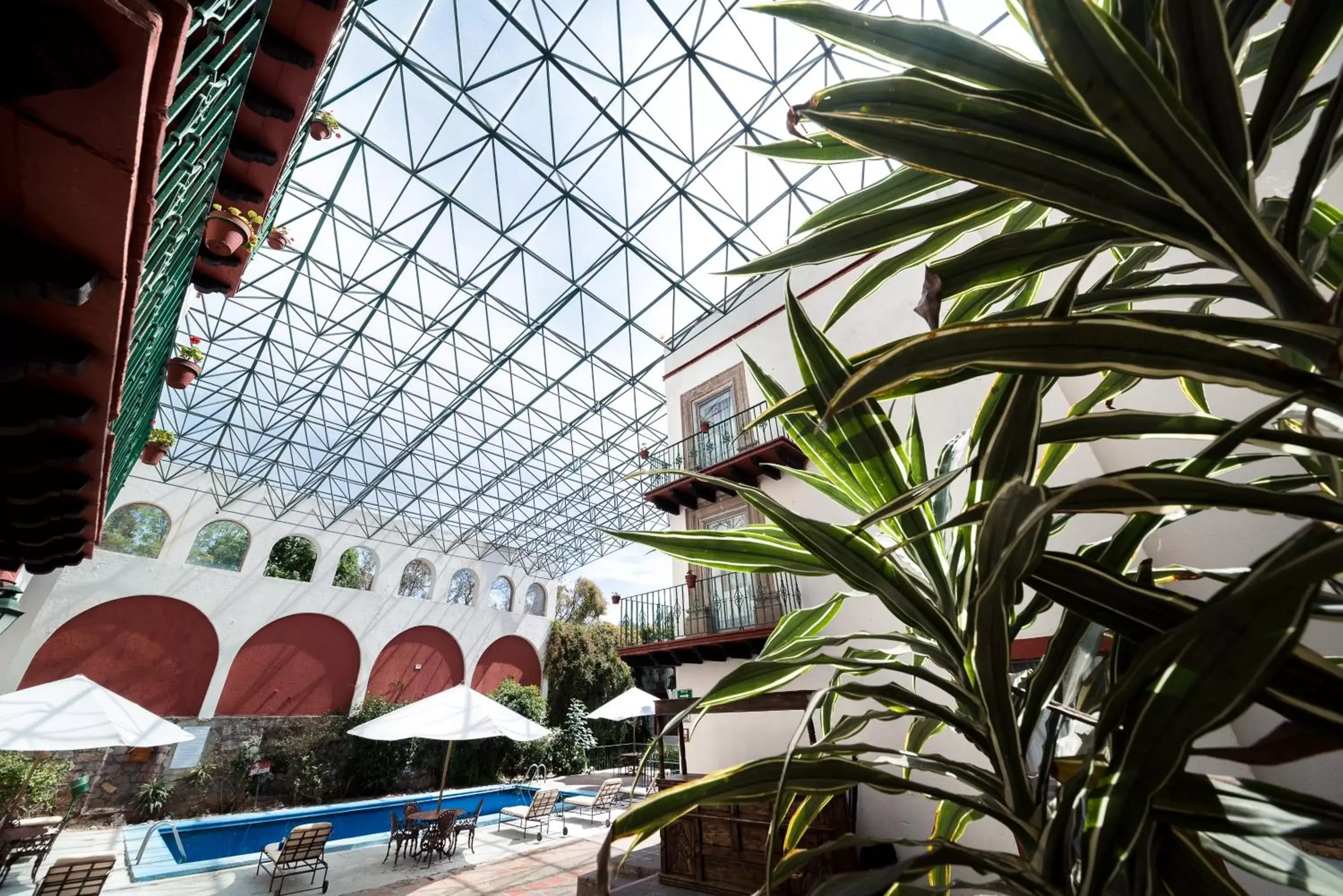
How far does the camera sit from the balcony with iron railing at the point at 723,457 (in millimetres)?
6469

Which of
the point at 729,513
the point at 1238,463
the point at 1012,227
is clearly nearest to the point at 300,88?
the point at 1012,227

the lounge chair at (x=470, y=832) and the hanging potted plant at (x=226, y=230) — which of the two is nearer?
the hanging potted plant at (x=226, y=230)

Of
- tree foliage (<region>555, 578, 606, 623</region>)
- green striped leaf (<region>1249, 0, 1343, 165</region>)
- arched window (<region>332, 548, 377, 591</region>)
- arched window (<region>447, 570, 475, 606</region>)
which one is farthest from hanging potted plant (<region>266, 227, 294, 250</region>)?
tree foliage (<region>555, 578, 606, 623</region>)

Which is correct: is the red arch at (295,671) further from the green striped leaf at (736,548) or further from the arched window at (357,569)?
the green striped leaf at (736,548)

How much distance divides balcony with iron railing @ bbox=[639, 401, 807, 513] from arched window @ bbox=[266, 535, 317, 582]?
11429 mm

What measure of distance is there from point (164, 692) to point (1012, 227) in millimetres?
15771

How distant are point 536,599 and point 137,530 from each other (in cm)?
1108

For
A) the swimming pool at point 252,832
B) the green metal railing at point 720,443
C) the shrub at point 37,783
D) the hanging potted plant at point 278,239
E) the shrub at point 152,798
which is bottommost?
the swimming pool at point 252,832

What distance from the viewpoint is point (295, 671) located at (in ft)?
41.8

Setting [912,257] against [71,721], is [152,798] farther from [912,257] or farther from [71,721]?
[912,257]

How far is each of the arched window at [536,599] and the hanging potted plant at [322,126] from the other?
16447mm

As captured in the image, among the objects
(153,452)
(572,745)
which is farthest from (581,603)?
(153,452)

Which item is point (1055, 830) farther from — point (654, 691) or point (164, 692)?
point (654, 691)

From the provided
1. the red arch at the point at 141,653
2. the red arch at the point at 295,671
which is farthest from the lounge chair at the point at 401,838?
the red arch at the point at 141,653
